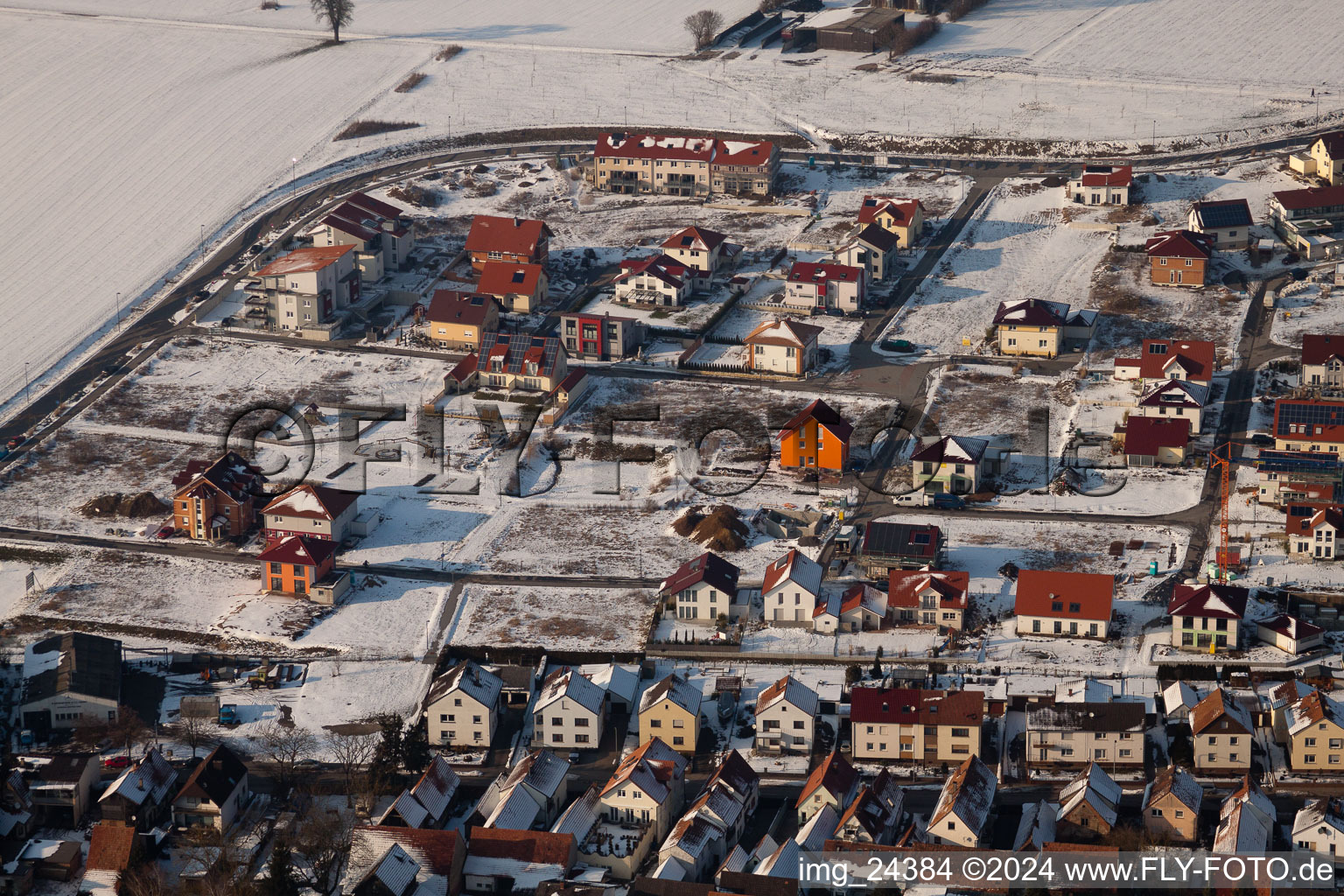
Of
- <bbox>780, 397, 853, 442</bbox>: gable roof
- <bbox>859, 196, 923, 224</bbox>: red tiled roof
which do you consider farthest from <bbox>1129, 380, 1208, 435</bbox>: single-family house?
<bbox>859, 196, 923, 224</bbox>: red tiled roof

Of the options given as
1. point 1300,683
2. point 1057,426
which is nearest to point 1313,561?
point 1300,683

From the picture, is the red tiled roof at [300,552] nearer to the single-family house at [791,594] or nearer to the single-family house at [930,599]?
the single-family house at [791,594]

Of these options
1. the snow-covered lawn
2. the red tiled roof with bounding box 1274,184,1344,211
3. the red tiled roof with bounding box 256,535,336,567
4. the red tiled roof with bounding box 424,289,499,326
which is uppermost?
the red tiled roof with bounding box 1274,184,1344,211

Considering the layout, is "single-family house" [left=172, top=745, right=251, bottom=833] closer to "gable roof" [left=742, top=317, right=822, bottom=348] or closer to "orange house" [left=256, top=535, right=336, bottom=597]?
"orange house" [left=256, top=535, right=336, bottom=597]

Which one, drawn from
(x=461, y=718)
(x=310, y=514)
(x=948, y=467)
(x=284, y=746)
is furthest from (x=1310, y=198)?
(x=284, y=746)

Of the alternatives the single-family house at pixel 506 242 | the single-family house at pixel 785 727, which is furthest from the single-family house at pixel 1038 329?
the single-family house at pixel 785 727

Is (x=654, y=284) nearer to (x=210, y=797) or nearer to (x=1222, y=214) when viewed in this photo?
(x=1222, y=214)
